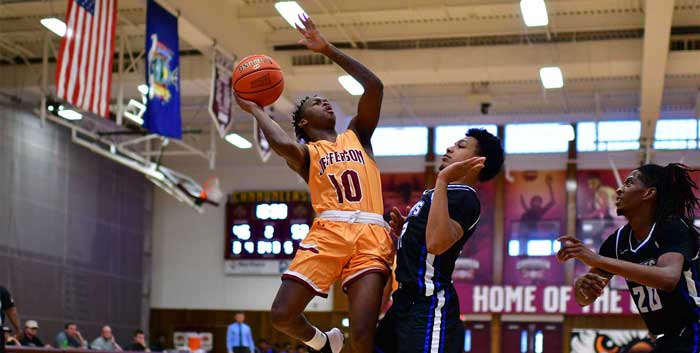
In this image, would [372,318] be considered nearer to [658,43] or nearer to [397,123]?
[658,43]

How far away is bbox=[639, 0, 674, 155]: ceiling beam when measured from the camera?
16.3m

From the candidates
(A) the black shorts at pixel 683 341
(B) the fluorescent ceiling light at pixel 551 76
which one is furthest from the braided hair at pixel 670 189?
(B) the fluorescent ceiling light at pixel 551 76

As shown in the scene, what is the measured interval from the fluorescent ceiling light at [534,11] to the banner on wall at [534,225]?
10725 millimetres

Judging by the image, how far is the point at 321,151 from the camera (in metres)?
5.93

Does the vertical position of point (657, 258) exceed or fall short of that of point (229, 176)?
it falls short

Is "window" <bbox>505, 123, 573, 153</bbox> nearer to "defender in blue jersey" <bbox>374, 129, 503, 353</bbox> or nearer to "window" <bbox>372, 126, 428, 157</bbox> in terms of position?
"window" <bbox>372, 126, 428, 157</bbox>

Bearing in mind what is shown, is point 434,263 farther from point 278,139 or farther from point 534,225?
point 534,225

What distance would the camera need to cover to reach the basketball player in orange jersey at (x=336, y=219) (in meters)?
5.59

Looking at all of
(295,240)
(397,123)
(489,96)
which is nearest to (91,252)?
(295,240)

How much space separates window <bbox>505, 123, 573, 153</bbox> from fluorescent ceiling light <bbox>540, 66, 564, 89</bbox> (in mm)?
6484

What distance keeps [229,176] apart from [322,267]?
79.3 ft

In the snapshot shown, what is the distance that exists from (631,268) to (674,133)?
2203 cm

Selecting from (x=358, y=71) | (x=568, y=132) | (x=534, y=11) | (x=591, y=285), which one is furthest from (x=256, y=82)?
(x=568, y=132)

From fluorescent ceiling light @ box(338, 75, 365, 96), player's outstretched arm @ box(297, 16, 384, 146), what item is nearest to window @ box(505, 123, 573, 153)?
fluorescent ceiling light @ box(338, 75, 365, 96)
